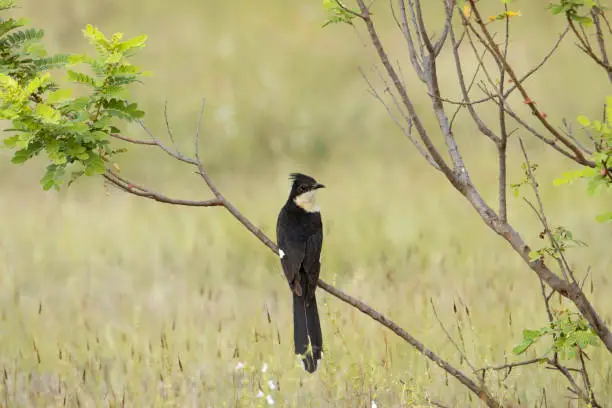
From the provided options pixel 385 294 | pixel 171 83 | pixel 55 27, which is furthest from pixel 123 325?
pixel 55 27

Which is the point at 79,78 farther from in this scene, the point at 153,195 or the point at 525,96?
the point at 525,96

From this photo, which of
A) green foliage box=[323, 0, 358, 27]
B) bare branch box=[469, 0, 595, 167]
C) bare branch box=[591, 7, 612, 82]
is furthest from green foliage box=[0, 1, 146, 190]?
bare branch box=[591, 7, 612, 82]

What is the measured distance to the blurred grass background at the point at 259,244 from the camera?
259 inches

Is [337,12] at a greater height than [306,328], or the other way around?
[337,12]

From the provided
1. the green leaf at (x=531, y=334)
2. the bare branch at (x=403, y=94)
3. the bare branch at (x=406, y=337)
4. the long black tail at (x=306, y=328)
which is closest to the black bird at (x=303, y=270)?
the long black tail at (x=306, y=328)

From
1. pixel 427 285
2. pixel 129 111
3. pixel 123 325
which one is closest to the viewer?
pixel 129 111

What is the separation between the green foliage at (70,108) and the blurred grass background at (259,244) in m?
0.72

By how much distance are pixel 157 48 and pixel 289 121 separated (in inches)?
150

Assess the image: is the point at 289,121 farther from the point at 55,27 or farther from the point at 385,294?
the point at 385,294

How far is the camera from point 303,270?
5.82 metres

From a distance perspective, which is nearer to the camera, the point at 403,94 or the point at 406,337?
the point at 403,94

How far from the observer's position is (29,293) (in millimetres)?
9195

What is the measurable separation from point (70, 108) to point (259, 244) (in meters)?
5.73

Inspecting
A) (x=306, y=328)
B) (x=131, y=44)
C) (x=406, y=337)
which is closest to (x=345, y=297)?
(x=406, y=337)
